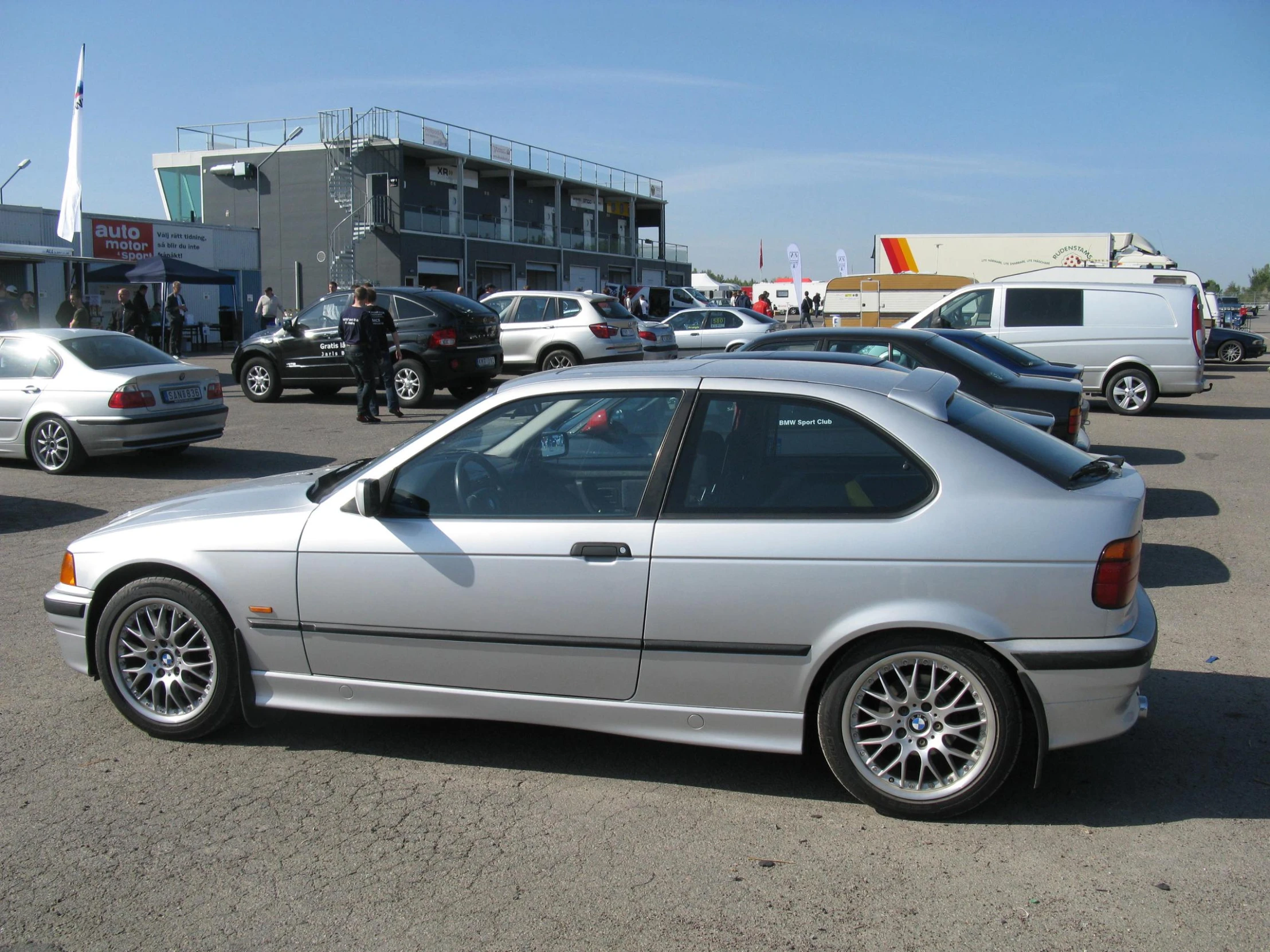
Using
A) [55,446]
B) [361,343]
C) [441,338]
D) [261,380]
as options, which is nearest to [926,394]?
[55,446]

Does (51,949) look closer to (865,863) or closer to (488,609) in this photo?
(488,609)

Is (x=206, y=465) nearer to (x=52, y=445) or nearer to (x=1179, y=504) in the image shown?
(x=52, y=445)

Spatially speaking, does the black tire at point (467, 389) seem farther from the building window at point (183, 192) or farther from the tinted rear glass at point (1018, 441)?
the building window at point (183, 192)

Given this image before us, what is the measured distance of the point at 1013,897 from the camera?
10.2 ft

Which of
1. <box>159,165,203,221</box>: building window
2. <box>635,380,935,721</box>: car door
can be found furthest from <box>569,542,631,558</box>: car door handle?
<box>159,165,203,221</box>: building window

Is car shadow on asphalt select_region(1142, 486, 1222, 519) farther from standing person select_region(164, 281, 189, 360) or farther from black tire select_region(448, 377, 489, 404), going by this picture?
standing person select_region(164, 281, 189, 360)

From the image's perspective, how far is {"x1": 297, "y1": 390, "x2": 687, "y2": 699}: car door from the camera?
3.71 metres

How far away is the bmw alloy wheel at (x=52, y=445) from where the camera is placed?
414 inches

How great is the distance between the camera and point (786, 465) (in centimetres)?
374

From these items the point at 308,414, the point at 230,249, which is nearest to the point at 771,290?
the point at 230,249

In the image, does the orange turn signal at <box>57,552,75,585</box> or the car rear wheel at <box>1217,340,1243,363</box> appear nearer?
the orange turn signal at <box>57,552,75,585</box>

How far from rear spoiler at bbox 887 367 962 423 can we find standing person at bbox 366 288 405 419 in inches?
431

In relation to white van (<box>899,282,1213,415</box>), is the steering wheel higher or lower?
lower

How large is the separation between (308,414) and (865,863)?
13655 mm
